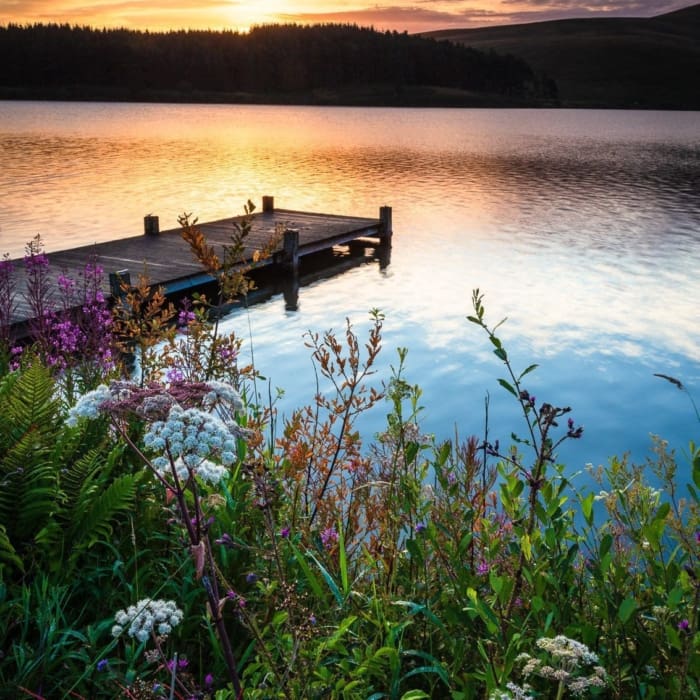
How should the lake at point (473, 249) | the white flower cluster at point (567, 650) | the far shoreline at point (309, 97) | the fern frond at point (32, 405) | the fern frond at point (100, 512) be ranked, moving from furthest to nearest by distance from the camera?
the far shoreline at point (309, 97), the lake at point (473, 249), the fern frond at point (32, 405), the fern frond at point (100, 512), the white flower cluster at point (567, 650)

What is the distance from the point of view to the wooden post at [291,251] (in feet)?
64.3

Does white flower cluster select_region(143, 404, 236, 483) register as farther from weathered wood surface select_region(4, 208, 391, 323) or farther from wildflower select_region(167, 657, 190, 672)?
weathered wood surface select_region(4, 208, 391, 323)

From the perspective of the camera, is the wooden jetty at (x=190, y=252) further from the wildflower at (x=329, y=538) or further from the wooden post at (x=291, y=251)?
the wildflower at (x=329, y=538)

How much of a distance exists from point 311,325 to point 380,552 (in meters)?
12.8

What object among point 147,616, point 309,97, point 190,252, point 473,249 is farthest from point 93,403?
point 309,97

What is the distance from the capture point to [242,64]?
159500mm

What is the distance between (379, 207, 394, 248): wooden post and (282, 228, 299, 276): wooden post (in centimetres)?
573

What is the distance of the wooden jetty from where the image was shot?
49.6ft

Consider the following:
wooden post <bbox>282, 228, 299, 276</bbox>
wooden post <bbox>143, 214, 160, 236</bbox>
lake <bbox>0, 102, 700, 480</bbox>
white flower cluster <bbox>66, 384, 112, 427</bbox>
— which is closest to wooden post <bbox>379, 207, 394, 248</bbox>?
lake <bbox>0, 102, 700, 480</bbox>

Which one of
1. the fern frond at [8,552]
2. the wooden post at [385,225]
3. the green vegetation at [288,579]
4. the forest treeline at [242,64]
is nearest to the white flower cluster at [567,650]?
the green vegetation at [288,579]

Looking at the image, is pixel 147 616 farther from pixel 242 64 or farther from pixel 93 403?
pixel 242 64

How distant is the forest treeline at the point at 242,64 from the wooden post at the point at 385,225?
144912mm

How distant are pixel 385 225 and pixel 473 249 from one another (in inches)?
123

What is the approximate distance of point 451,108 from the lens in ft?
530
